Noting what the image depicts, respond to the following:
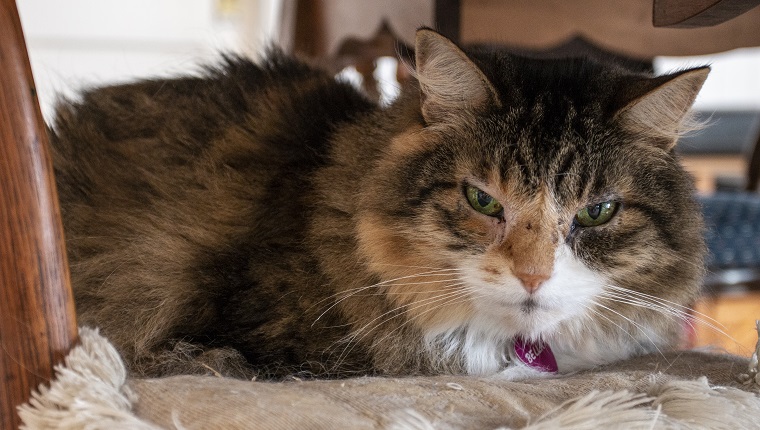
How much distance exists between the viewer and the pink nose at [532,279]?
1021 mm

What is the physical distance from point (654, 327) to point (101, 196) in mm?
977

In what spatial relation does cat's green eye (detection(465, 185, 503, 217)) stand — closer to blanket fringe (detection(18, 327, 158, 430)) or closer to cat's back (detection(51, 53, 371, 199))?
cat's back (detection(51, 53, 371, 199))

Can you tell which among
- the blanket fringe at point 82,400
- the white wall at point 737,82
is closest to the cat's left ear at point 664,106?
the blanket fringe at point 82,400

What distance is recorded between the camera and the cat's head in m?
1.07

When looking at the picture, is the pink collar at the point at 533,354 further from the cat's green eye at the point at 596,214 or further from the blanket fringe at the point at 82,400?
the blanket fringe at the point at 82,400

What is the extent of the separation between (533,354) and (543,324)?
0.39ft

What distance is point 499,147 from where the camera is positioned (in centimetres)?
111

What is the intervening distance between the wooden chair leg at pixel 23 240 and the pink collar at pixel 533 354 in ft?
2.24

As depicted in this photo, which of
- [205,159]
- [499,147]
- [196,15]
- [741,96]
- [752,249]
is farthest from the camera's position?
[741,96]

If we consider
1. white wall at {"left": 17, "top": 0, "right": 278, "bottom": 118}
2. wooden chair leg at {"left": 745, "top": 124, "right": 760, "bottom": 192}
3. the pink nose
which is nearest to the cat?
the pink nose

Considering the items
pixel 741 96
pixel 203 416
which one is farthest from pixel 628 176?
pixel 741 96

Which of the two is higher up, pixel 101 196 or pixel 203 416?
pixel 101 196

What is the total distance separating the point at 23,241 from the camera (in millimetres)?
833

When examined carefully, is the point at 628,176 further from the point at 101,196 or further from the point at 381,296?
the point at 101,196
